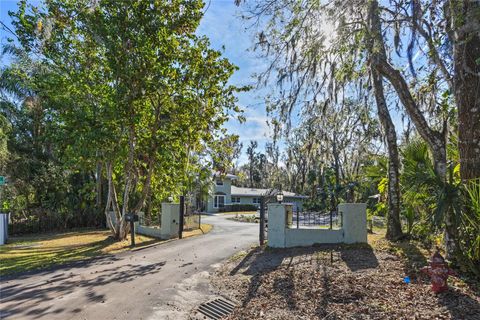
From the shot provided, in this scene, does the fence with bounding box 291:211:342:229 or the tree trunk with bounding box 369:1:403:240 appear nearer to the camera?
the tree trunk with bounding box 369:1:403:240

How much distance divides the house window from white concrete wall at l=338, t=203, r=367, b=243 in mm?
30602

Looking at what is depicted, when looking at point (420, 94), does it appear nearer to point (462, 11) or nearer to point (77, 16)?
point (462, 11)

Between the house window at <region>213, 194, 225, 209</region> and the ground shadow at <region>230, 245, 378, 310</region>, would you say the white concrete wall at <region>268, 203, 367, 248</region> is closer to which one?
the ground shadow at <region>230, 245, 378, 310</region>

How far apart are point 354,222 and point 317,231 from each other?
46.4 inches

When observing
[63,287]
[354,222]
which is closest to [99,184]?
[63,287]

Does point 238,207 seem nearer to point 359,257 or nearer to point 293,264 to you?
point 293,264

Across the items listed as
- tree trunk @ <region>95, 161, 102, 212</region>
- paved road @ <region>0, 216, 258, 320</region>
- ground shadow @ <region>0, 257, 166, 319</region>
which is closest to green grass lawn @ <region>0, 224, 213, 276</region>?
paved road @ <region>0, 216, 258, 320</region>

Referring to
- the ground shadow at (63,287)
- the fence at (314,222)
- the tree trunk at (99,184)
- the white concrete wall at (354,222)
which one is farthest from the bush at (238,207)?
the ground shadow at (63,287)

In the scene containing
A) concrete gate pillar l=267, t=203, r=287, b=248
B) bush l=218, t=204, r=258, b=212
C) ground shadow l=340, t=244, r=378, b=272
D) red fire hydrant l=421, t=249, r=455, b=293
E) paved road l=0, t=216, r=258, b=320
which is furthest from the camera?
bush l=218, t=204, r=258, b=212

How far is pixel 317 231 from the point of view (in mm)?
10617

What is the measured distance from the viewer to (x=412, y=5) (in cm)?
657

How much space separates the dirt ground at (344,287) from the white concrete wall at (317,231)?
0.82 metres

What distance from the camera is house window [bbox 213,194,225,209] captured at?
132 ft

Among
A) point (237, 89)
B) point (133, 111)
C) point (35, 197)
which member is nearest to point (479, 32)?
point (237, 89)
